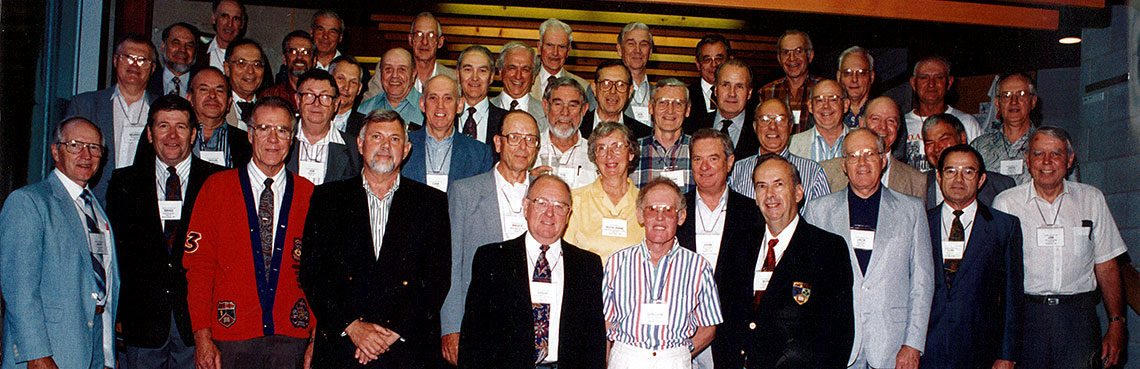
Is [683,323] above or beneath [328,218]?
beneath

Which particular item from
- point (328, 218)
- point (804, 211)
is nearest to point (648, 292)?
point (804, 211)

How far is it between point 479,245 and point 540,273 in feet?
1.37

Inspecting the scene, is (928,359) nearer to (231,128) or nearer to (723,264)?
(723,264)

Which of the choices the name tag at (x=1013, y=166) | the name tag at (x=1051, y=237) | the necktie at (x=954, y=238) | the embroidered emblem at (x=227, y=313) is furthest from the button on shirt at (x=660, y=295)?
the name tag at (x=1013, y=166)

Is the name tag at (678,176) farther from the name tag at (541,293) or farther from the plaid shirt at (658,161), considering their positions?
the name tag at (541,293)

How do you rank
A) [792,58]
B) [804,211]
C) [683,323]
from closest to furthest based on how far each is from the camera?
[683,323] < [804,211] < [792,58]

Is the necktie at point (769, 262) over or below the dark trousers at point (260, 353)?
over

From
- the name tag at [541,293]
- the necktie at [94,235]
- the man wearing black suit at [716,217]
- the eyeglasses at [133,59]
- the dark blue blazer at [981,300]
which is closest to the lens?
the name tag at [541,293]

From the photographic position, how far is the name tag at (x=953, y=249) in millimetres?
4070

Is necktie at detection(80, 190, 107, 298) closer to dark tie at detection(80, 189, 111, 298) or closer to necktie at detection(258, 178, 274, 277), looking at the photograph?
dark tie at detection(80, 189, 111, 298)

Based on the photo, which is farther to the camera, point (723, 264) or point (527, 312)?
point (723, 264)

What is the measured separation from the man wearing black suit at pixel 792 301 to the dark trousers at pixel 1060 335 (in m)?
1.37

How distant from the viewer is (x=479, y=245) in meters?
3.80

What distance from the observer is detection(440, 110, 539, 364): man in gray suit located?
3660 mm
